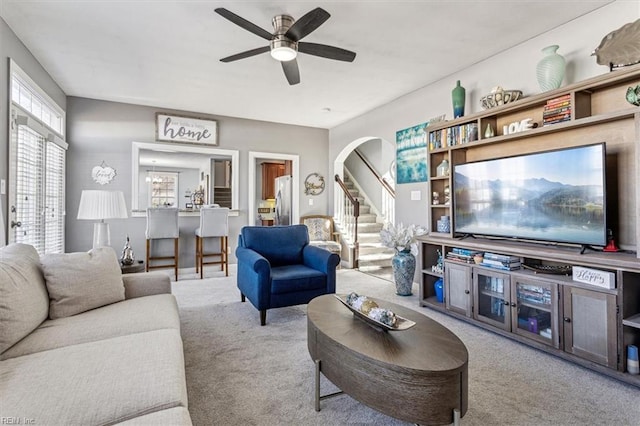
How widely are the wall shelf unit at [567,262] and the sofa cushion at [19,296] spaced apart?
318 centimetres

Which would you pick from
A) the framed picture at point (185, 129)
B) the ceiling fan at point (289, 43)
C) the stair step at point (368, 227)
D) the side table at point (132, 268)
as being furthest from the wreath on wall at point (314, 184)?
the side table at point (132, 268)

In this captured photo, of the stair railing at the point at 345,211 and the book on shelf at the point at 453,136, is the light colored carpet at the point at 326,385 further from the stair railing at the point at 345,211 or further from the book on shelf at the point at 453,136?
the stair railing at the point at 345,211

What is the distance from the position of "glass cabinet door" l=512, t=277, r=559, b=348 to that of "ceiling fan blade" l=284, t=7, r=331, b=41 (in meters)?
2.46

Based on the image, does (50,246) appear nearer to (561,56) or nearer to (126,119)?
(126,119)

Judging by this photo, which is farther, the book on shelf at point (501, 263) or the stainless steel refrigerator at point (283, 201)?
the stainless steel refrigerator at point (283, 201)

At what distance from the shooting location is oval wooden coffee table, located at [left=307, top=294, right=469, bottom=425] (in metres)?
1.33

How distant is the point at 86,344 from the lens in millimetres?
1517

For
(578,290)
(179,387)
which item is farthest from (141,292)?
(578,290)

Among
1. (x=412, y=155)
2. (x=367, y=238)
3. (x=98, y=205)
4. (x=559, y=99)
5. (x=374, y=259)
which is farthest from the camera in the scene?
(x=367, y=238)

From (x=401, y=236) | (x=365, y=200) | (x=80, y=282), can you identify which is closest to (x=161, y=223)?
A: (x=80, y=282)

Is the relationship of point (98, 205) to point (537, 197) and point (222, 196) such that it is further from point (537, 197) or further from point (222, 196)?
point (537, 197)

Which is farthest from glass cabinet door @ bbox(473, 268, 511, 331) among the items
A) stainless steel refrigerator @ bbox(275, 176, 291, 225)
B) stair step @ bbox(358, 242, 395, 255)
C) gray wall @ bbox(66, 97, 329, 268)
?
stainless steel refrigerator @ bbox(275, 176, 291, 225)

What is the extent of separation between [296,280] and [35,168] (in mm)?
3196

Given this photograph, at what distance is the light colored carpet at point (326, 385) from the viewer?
168 centimetres
